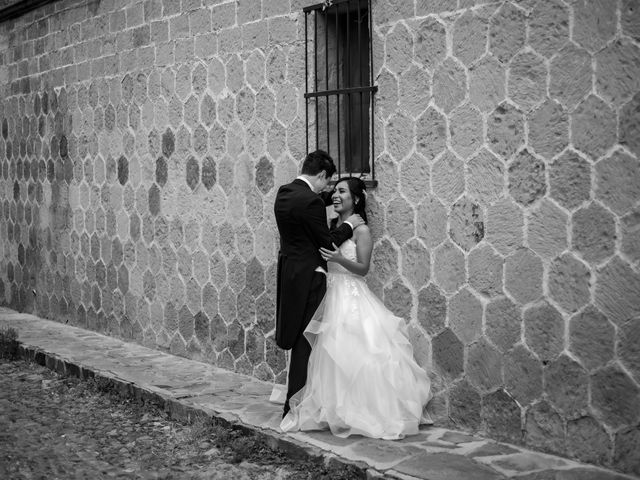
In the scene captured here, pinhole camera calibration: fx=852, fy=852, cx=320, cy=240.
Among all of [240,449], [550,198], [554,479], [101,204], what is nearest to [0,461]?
[240,449]

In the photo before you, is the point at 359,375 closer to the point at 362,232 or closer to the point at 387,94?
the point at 362,232

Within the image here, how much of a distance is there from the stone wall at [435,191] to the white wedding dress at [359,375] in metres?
0.25

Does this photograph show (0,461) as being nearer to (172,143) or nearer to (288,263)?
(288,263)

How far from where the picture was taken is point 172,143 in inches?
313

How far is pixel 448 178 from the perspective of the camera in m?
5.43

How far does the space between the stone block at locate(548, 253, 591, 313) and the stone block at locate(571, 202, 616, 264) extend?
0.26 ft

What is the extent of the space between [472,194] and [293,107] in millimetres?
1926

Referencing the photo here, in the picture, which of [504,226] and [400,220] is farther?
[400,220]

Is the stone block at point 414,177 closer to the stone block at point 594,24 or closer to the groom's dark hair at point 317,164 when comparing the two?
the groom's dark hair at point 317,164

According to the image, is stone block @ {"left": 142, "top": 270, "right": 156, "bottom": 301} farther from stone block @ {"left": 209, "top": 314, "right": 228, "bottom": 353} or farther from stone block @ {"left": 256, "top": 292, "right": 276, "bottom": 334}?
stone block @ {"left": 256, "top": 292, "right": 276, "bottom": 334}

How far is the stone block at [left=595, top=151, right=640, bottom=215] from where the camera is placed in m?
4.46

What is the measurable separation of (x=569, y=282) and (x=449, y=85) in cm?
148

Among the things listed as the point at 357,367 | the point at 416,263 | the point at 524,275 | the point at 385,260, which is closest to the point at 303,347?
the point at 357,367

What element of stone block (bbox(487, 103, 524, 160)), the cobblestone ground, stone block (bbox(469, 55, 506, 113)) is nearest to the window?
stone block (bbox(469, 55, 506, 113))
